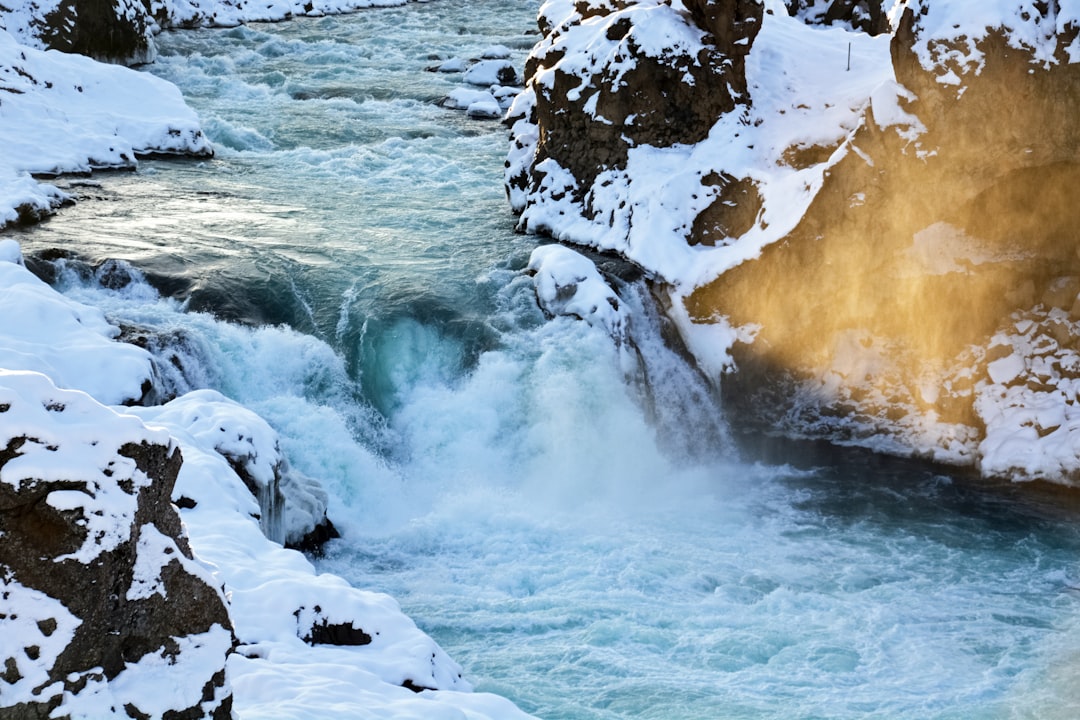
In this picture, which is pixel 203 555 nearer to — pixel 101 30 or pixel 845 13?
pixel 101 30

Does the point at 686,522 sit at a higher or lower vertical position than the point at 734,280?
lower

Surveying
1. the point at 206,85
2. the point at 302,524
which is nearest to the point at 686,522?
the point at 302,524

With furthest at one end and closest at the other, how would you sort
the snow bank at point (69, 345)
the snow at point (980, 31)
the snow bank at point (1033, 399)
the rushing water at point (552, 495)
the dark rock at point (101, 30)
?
the dark rock at point (101, 30) < the snow bank at point (1033, 399) < the snow at point (980, 31) < the snow bank at point (69, 345) < the rushing water at point (552, 495)

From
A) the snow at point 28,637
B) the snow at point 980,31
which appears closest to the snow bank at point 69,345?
the snow at point 28,637

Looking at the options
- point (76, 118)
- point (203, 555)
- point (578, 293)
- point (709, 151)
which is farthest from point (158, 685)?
point (76, 118)

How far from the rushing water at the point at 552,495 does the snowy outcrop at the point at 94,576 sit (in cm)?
441

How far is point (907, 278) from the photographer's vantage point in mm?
15797

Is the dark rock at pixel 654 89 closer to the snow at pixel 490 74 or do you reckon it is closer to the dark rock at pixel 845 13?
the dark rock at pixel 845 13

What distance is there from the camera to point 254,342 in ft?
Result: 47.0

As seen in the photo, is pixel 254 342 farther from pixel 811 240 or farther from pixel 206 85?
pixel 206 85

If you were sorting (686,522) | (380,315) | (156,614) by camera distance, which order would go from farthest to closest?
(380,315), (686,522), (156,614)

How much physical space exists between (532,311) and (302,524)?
5.21 m

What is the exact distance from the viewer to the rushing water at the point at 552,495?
421 inches

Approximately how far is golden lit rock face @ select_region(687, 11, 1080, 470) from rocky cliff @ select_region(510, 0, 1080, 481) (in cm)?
2
